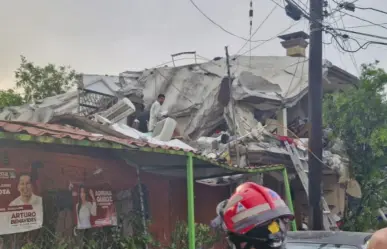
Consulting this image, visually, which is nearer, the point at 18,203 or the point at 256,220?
the point at 256,220

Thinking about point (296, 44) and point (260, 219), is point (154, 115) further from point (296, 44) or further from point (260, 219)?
point (260, 219)

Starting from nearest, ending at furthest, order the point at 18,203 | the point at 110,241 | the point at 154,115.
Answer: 1. the point at 18,203
2. the point at 110,241
3. the point at 154,115

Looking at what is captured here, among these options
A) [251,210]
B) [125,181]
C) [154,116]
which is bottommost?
[125,181]

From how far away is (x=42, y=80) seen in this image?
901 inches

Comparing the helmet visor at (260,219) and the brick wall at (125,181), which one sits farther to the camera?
the brick wall at (125,181)

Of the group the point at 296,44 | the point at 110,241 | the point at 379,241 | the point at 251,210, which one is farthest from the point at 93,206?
the point at 296,44

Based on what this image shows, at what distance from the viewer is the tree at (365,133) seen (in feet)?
42.7

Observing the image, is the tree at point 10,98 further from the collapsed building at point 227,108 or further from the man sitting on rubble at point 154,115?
the man sitting on rubble at point 154,115

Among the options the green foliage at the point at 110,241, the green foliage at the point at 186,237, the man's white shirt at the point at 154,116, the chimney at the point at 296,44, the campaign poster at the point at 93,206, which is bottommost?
the green foliage at the point at 186,237

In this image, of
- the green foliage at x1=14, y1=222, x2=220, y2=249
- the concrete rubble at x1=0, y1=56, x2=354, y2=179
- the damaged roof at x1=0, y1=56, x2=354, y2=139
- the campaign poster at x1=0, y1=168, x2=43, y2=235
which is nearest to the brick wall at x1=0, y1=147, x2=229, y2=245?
the campaign poster at x1=0, y1=168, x2=43, y2=235

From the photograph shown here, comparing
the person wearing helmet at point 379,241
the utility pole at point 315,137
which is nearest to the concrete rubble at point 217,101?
the utility pole at point 315,137

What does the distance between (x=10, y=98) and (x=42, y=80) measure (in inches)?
77.0

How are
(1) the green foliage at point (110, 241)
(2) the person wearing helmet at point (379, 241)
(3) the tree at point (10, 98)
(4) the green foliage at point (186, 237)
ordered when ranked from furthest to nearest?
(3) the tree at point (10, 98), (4) the green foliage at point (186, 237), (1) the green foliage at point (110, 241), (2) the person wearing helmet at point (379, 241)

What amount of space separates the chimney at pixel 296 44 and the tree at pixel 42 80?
386 inches
